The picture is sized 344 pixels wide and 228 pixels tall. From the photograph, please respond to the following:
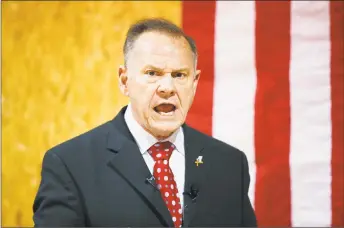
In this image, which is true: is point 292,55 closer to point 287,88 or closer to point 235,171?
point 287,88

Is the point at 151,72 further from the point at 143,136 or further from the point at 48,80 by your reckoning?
the point at 48,80

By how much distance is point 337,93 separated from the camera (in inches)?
64.8

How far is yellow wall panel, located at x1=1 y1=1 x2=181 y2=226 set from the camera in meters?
1.54

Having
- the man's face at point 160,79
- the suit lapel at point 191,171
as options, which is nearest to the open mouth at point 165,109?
the man's face at point 160,79

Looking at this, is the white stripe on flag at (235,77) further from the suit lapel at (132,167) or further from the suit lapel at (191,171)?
the suit lapel at (132,167)

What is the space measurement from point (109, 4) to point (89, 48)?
16 cm

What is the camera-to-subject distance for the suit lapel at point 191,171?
3.64 ft

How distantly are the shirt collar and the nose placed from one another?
0.11m

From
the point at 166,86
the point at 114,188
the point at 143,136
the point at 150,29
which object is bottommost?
the point at 114,188

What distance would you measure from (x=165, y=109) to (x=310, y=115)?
69cm

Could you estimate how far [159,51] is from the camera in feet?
3.62

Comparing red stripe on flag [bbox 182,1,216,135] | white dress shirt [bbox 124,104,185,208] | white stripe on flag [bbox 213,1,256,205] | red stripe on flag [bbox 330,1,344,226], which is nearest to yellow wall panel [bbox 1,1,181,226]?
red stripe on flag [bbox 182,1,216,135]

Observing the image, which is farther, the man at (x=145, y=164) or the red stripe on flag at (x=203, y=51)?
the red stripe on flag at (x=203, y=51)

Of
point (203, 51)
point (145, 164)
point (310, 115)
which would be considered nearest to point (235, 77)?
point (203, 51)
